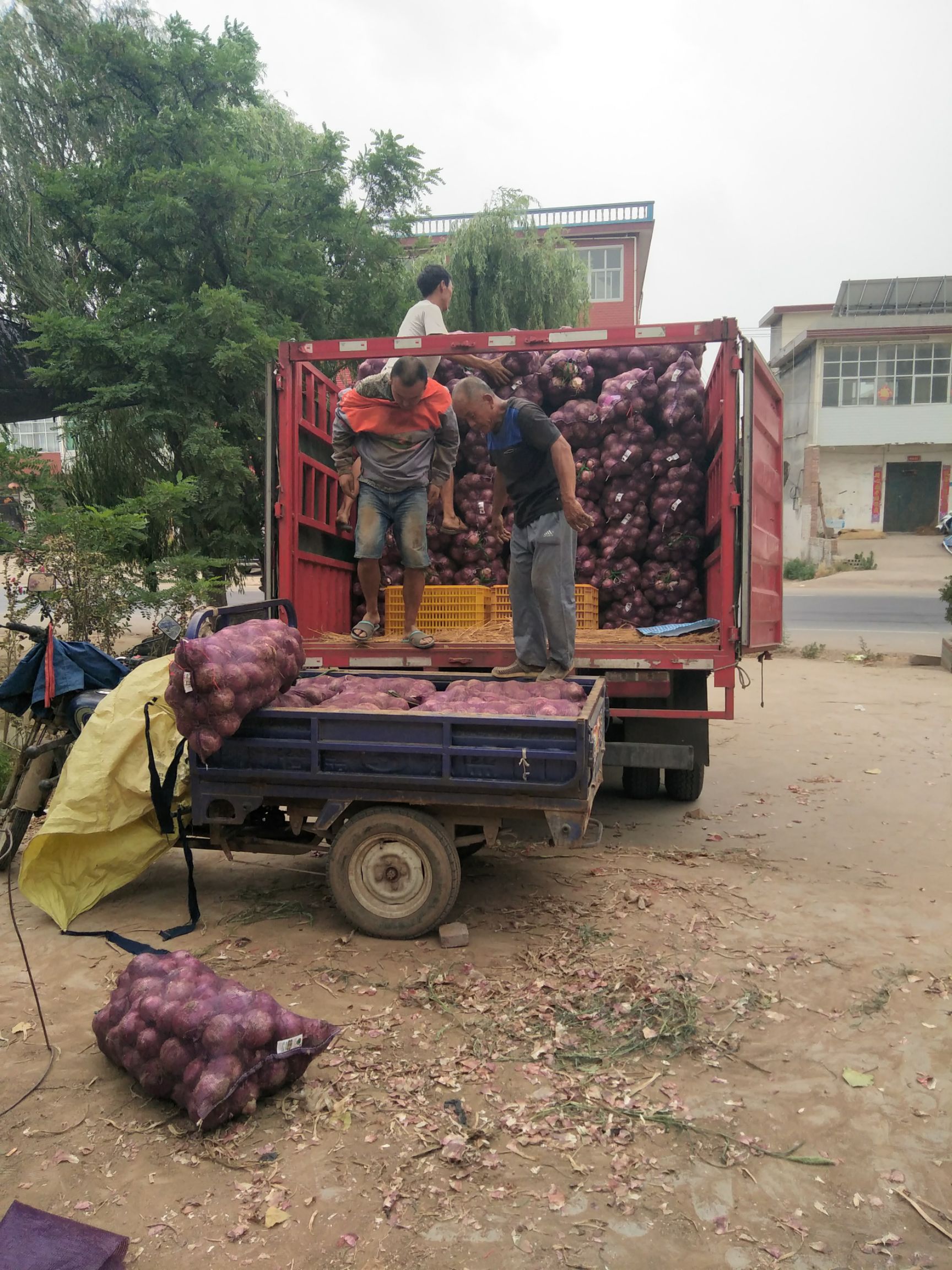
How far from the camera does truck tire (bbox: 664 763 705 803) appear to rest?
634 centimetres

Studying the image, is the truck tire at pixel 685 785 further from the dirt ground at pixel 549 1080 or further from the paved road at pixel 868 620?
the paved road at pixel 868 620

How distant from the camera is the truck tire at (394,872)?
3.96 meters

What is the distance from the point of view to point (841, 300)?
1379 inches

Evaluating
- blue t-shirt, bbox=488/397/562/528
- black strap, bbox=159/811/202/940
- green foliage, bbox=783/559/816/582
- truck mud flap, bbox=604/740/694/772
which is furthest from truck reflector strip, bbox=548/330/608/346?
green foliage, bbox=783/559/816/582

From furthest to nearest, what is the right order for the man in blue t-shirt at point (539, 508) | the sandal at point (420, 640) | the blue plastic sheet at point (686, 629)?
the blue plastic sheet at point (686, 629)
the sandal at point (420, 640)
the man in blue t-shirt at point (539, 508)

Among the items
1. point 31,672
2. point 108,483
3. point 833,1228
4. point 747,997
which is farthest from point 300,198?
point 833,1228

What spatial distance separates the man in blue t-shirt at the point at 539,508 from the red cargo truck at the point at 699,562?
38cm

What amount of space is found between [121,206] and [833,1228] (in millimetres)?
11357

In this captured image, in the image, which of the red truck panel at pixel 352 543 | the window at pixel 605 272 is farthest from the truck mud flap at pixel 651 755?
the window at pixel 605 272

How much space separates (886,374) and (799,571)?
30.5ft

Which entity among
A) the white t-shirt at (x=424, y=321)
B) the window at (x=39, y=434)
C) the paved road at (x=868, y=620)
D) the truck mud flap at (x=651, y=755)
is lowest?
the paved road at (x=868, y=620)

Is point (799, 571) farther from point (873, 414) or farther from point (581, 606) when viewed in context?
point (581, 606)

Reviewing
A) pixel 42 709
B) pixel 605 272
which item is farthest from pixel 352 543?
pixel 605 272

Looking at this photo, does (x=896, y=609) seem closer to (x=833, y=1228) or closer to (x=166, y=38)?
(x=166, y=38)
